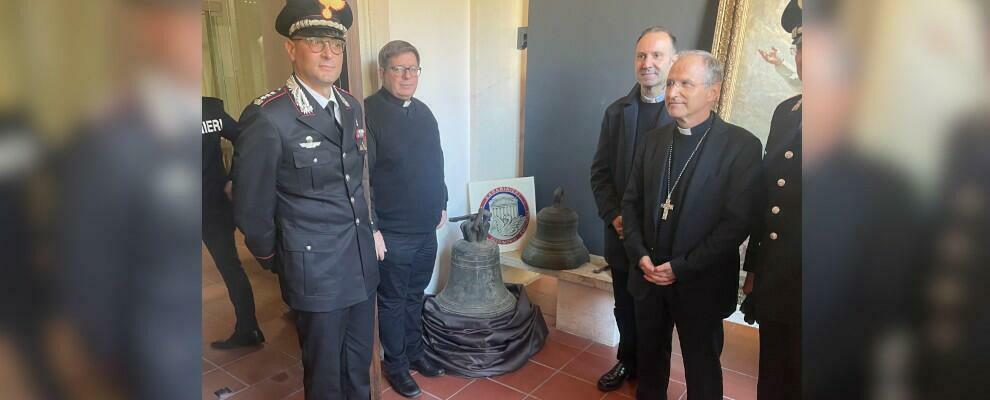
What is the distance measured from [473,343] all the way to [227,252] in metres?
1.41

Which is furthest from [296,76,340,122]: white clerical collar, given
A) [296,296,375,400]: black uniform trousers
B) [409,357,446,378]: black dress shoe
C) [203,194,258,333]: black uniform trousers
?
[409,357,446,378]: black dress shoe

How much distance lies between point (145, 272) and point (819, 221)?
319 millimetres

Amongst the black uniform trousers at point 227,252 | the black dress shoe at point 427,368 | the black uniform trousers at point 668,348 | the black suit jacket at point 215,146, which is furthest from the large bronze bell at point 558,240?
the black suit jacket at point 215,146

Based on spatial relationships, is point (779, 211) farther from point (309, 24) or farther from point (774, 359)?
point (309, 24)

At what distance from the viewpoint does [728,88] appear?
8.35 ft

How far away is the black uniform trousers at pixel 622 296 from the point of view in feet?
7.18

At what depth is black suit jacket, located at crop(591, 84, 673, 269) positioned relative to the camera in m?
2.11

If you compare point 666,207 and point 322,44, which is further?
point 666,207

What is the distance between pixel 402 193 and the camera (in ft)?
7.20

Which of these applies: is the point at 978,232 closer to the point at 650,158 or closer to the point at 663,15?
the point at 650,158

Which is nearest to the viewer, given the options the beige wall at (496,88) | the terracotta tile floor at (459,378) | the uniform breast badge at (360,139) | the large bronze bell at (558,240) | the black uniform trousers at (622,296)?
the terracotta tile floor at (459,378)

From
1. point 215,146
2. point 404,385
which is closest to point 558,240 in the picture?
point 404,385

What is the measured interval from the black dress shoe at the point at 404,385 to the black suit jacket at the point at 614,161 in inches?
40.4

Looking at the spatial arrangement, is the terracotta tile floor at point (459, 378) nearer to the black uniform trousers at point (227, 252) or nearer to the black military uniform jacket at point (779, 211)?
the black uniform trousers at point (227, 252)
